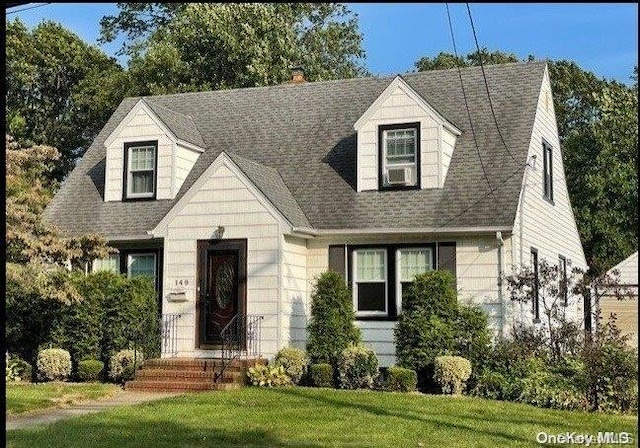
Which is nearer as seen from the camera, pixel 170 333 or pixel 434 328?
pixel 434 328

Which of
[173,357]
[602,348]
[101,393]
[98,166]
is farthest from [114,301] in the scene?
[602,348]

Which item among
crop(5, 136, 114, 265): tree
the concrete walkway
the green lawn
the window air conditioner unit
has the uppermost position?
the window air conditioner unit

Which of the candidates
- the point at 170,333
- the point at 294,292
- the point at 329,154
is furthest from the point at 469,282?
the point at 170,333

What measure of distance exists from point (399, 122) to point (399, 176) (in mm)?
1068

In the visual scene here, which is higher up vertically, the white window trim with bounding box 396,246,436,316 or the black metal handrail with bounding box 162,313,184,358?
the white window trim with bounding box 396,246,436,316

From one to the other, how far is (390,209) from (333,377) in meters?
3.66

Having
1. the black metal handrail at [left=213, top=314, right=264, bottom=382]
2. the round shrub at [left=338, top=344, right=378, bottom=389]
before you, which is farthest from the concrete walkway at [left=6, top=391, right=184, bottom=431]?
the round shrub at [left=338, top=344, right=378, bottom=389]

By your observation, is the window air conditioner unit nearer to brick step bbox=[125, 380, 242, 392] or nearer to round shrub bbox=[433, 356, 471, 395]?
round shrub bbox=[433, 356, 471, 395]

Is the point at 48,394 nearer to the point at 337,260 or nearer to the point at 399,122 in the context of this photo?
the point at 337,260

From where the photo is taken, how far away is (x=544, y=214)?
17.8 meters

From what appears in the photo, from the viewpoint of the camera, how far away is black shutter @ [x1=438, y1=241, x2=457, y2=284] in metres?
15.3

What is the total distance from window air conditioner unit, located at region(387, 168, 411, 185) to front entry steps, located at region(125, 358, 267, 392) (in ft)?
14.7

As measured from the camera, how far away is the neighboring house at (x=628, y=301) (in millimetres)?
14445

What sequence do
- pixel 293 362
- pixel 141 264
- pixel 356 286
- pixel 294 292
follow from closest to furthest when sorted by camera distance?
pixel 293 362
pixel 294 292
pixel 356 286
pixel 141 264
